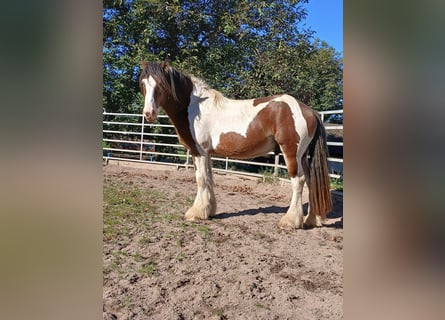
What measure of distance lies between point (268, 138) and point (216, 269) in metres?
0.91

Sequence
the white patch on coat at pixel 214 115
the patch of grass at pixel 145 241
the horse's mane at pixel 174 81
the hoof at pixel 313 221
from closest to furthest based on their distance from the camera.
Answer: the patch of grass at pixel 145 241
the hoof at pixel 313 221
the horse's mane at pixel 174 81
the white patch on coat at pixel 214 115

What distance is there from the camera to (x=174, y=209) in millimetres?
1470

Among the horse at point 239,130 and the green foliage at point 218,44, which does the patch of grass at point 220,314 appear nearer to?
the horse at point 239,130

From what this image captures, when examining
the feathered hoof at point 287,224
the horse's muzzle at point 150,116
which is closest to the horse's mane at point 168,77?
the horse's muzzle at point 150,116

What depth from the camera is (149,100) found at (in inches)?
52.1

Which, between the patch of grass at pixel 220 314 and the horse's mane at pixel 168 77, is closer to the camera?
the patch of grass at pixel 220 314

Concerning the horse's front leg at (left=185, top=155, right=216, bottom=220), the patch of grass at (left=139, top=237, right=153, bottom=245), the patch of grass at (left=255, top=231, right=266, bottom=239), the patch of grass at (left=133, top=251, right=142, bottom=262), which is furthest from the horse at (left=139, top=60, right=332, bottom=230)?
the patch of grass at (left=133, top=251, right=142, bottom=262)

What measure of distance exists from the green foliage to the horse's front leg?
55cm

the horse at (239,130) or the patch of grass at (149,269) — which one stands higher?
the horse at (239,130)

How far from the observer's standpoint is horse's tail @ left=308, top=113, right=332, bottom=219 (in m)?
1.29

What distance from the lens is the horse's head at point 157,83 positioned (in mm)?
1249

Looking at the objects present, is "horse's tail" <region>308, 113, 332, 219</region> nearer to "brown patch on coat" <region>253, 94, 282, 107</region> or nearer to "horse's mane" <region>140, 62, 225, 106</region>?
"brown patch on coat" <region>253, 94, 282, 107</region>

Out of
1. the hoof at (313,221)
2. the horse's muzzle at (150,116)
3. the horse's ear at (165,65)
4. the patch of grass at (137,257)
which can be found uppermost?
the horse's ear at (165,65)
